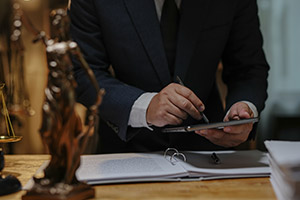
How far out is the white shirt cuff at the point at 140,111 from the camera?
1.26 m

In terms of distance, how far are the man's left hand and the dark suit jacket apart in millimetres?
208

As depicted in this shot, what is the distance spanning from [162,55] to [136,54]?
0.31ft

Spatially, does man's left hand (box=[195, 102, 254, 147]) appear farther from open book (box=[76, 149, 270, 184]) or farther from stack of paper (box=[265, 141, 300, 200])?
stack of paper (box=[265, 141, 300, 200])

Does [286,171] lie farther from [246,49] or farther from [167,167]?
[246,49]

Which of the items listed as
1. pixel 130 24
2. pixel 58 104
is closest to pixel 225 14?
pixel 130 24

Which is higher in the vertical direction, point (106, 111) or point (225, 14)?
point (225, 14)

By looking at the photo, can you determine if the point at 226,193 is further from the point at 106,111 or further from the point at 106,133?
the point at 106,133

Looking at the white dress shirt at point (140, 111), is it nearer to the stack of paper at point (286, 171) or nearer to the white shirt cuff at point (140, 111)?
the white shirt cuff at point (140, 111)

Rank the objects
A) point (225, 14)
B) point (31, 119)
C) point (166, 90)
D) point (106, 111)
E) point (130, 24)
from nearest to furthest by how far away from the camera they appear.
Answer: point (166, 90) < point (106, 111) < point (130, 24) < point (225, 14) < point (31, 119)

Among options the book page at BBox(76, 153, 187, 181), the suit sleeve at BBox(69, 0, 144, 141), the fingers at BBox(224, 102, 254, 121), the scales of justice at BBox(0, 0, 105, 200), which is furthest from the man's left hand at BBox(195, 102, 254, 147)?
the scales of justice at BBox(0, 0, 105, 200)

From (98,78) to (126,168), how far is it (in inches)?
16.6

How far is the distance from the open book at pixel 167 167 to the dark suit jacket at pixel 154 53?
6.9 inches

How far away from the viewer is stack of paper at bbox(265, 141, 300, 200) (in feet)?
2.56

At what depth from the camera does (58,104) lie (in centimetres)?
81
